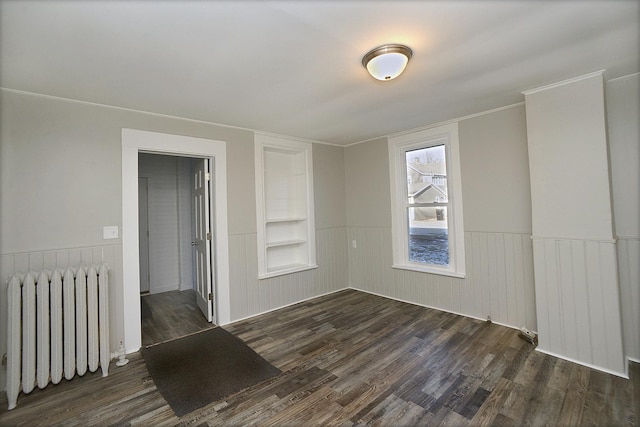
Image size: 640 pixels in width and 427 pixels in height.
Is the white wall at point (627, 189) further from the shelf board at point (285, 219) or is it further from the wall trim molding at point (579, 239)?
the shelf board at point (285, 219)

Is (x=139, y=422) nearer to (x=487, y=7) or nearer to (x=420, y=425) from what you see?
(x=420, y=425)

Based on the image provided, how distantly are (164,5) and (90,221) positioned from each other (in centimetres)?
218

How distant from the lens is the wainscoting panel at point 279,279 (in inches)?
142

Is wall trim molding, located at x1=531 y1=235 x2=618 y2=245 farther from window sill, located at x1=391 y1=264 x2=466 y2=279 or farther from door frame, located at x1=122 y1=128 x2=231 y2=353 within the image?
door frame, located at x1=122 y1=128 x2=231 y2=353

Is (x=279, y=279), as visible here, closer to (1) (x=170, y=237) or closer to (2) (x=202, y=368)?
(2) (x=202, y=368)

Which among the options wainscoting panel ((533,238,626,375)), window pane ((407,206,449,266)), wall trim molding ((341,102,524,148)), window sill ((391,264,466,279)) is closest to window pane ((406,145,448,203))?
window pane ((407,206,449,266))

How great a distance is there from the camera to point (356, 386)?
7.22ft

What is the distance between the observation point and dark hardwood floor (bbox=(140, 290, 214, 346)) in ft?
10.8

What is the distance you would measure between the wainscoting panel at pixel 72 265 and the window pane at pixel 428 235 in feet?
11.9

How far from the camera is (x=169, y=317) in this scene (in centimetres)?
382

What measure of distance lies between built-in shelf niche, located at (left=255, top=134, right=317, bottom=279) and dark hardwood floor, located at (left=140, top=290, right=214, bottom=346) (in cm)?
119

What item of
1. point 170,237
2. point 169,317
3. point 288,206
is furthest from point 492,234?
point 170,237

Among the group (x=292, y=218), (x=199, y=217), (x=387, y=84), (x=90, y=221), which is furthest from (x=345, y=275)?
(x=90, y=221)

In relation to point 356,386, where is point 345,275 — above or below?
above
